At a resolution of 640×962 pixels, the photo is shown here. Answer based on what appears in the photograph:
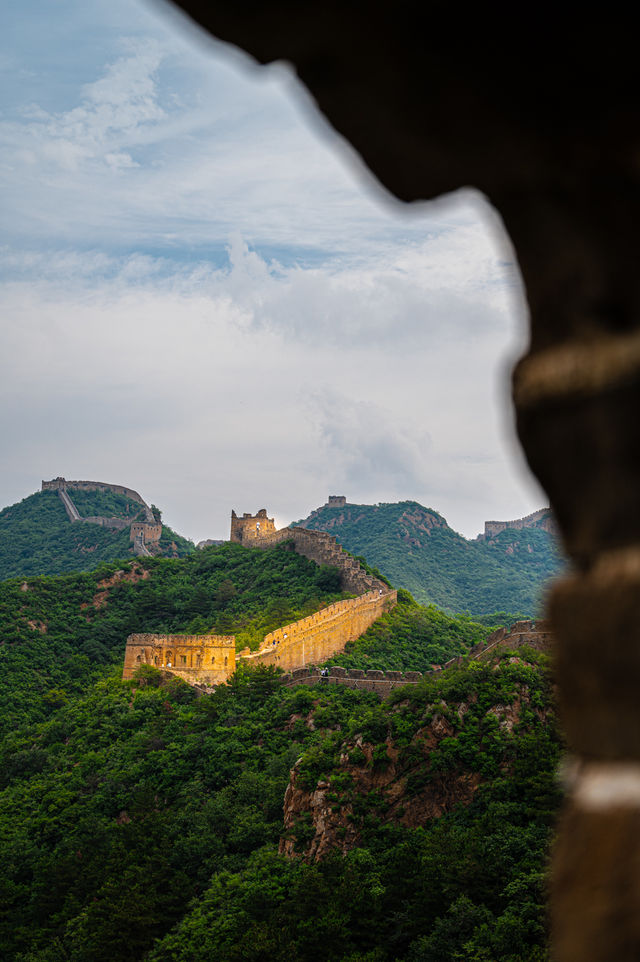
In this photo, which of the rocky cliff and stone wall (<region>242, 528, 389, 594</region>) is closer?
the rocky cliff

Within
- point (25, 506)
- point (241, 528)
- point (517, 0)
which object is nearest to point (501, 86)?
point (517, 0)

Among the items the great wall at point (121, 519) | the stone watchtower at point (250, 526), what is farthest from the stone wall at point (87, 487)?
the stone watchtower at point (250, 526)

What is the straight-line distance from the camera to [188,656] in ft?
149

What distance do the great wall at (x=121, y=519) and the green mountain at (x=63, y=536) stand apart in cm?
69

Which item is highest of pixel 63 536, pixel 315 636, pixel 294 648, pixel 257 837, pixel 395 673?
pixel 63 536

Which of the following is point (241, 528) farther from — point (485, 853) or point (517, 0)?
point (517, 0)

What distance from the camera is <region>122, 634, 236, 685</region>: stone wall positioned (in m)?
43.8

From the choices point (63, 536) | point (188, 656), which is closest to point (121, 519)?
point (63, 536)

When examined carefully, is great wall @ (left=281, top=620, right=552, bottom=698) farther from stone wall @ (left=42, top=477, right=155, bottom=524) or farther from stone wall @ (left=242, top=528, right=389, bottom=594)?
stone wall @ (left=42, top=477, right=155, bottom=524)

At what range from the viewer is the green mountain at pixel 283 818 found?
61.6 feet

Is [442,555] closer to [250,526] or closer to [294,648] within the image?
[250,526]

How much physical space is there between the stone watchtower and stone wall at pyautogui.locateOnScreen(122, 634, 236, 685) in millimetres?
32345

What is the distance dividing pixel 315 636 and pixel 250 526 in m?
37.8

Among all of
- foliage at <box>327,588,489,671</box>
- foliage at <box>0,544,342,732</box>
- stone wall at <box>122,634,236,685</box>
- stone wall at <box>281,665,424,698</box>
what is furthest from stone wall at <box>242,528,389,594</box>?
stone wall at <box>281,665,424,698</box>
